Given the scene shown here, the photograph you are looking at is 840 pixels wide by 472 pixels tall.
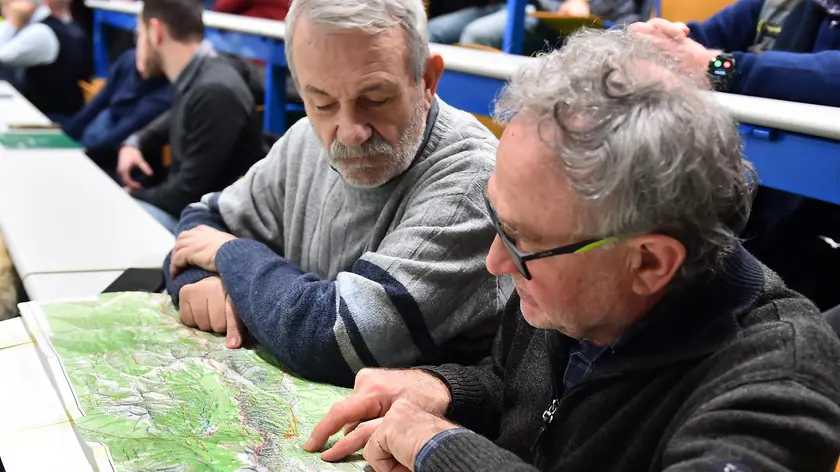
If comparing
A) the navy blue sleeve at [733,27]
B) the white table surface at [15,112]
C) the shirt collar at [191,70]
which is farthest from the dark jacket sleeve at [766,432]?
the white table surface at [15,112]

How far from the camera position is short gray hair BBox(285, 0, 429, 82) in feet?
3.77

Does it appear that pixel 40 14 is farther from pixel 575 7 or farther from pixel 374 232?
pixel 374 232

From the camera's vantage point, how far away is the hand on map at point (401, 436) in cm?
92

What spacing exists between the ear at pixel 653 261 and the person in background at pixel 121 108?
318cm

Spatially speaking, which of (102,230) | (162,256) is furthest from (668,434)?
(102,230)

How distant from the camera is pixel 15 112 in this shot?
11.6ft

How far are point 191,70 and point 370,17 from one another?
1954 mm

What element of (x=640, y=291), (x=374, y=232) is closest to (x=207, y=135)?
(x=374, y=232)

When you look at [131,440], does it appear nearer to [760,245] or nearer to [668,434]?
[668,434]

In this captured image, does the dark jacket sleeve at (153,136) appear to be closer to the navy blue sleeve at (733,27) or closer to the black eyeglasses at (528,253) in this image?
the navy blue sleeve at (733,27)

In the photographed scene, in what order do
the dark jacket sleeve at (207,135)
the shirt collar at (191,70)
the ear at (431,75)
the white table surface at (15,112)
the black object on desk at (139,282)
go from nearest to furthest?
the ear at (431,75) → the black object on desk at (139,282) → the dark jacket sleeve at (207,135) → the shirt collar at (191,70) → the white table surface at (15,112)

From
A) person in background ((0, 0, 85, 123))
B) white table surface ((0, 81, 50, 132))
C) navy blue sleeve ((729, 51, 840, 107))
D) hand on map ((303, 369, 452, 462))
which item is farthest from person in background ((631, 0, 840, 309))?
person in background ((0, 0, 85, 123))

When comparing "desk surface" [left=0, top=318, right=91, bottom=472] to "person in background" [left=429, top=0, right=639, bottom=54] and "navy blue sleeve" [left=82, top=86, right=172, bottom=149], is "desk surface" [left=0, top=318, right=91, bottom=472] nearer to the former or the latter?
"person in background" [left=429, top=0, right=639, bottom=54]

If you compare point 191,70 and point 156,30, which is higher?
point 156,30
